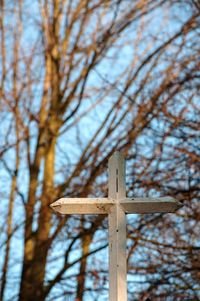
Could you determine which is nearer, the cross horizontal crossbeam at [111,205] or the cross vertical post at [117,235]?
the cross vertical post at [117,235]

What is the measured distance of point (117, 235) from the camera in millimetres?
3145

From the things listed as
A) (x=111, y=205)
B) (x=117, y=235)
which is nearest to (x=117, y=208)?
(x=111, y=205)

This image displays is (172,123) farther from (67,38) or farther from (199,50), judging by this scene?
(67,38)

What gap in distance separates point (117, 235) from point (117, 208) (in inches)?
6.3

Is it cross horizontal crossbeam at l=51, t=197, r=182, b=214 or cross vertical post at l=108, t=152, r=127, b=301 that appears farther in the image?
cross horizontal crossbeam at l=51, t=197, r=182, b=214

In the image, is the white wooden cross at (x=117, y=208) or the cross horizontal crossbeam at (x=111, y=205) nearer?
the white wooden cross at (x=117, y=208)

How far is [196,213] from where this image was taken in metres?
7.98

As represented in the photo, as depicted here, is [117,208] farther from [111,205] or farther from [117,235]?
[117,235]

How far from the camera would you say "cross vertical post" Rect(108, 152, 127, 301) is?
3037 millimetres

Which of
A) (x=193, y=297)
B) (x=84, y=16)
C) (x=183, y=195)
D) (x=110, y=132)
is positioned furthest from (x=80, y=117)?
(x=193, y=297)

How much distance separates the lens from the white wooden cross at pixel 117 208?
10.1 feet

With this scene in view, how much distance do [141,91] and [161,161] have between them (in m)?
1.22

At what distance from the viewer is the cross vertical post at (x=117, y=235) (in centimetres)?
304

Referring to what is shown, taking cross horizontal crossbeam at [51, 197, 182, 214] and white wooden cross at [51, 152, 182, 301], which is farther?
cross horizontal crossbeam at [51, 197, 182, 214]
